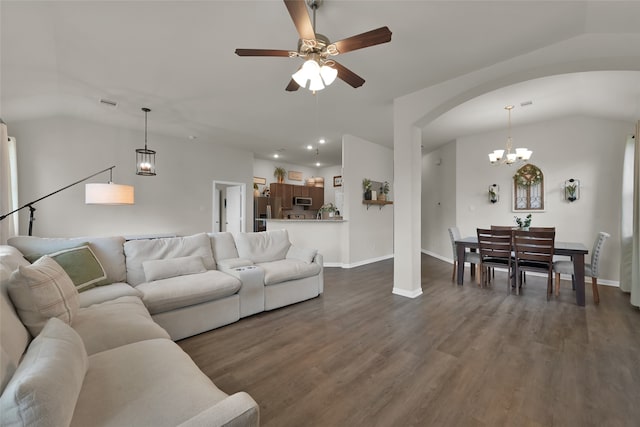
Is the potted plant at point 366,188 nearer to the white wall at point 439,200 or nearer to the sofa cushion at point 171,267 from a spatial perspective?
the white wall at point 439,200

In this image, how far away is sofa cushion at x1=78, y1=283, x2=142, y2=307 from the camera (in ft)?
6.82

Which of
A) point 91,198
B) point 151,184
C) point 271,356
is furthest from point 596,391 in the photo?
point 151,184

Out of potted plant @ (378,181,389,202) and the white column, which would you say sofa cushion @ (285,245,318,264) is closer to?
the white column

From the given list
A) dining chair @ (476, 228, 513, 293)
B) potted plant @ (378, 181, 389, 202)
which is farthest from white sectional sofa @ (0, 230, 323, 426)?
potted plant @ (378, 181, 389, 202)

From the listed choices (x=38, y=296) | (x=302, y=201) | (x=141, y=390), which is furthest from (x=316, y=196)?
(x=141, y=390)

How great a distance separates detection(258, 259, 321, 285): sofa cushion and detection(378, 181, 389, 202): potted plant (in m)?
3.34

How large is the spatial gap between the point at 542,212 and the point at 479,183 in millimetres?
1211

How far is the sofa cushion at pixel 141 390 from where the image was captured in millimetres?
912

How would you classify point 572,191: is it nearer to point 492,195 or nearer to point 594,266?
point 492,195

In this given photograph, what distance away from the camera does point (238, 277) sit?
286 cm

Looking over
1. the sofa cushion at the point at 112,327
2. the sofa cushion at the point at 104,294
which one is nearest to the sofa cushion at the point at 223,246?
the sofa cushion at the point at 104,294

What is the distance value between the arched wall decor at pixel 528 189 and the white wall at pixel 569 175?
0.28 ft

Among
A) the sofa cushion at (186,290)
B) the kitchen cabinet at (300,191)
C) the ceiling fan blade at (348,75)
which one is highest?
the ceiling fan blade at (348,75)

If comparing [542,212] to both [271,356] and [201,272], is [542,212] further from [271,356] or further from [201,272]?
[201,272]
